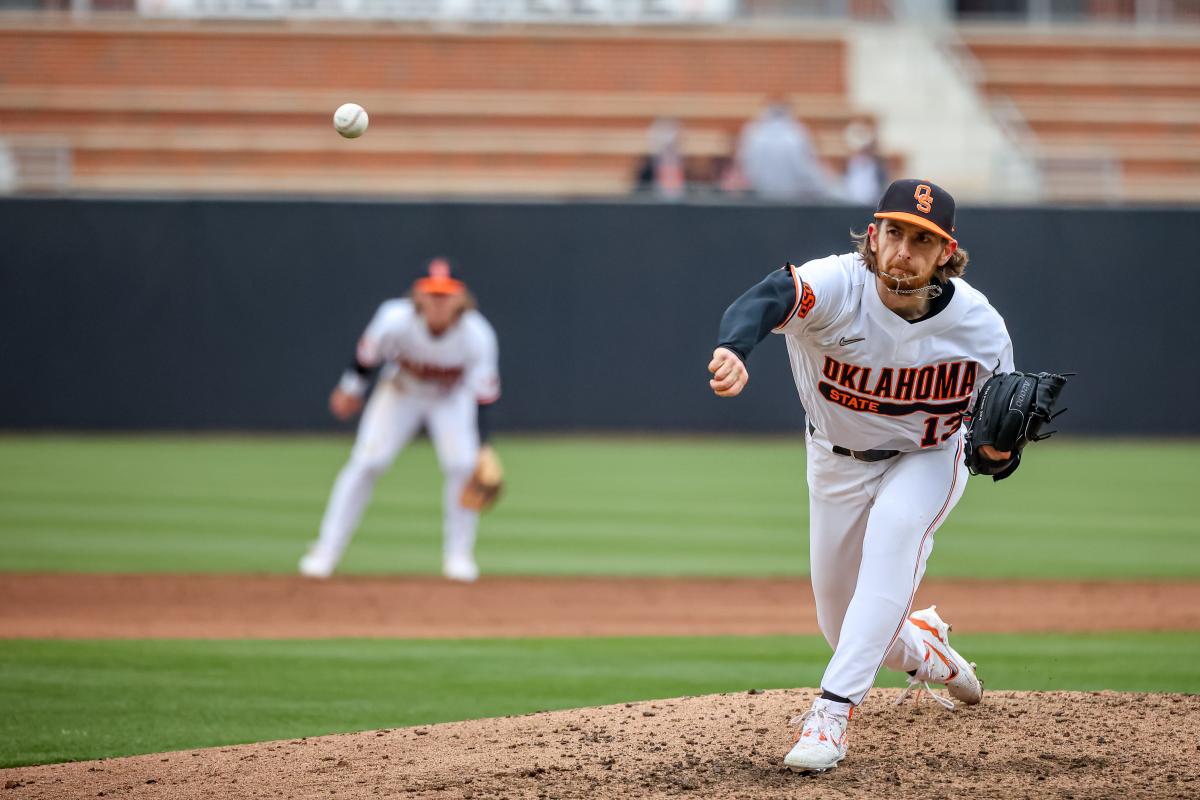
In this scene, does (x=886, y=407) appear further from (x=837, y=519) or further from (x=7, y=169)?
(x=7, y=169)

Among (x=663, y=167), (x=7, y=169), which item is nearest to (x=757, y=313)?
(x=663, y=167)

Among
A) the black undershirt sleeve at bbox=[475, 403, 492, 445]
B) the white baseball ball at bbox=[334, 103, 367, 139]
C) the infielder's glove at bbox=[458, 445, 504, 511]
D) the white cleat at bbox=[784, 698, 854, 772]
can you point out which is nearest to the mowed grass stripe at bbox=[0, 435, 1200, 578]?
the infielder's glove at bbox=[458, 445, 504, 511]

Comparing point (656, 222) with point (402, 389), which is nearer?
point (402, 389)

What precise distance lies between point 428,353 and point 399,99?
12002 millimetres

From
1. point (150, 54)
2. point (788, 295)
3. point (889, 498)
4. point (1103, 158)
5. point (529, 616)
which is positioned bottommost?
point (529, 616)

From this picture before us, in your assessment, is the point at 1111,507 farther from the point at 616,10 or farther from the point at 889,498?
the point at 616,10

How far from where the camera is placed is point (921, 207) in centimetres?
464

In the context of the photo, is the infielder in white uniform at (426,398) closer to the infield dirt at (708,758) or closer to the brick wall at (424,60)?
the infield dirt at (708,758)

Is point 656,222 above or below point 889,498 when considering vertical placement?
above

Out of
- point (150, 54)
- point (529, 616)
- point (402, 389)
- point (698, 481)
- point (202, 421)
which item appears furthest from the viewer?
point (150, 54)

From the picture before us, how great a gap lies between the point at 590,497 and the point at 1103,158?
848cm

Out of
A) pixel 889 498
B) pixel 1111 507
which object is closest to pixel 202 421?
pixel 1111 507

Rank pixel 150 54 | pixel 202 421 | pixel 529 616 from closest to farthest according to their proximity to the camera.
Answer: pixel 529 616
pixel 202 421
pixel 150 54

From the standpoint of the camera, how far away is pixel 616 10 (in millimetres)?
21984
